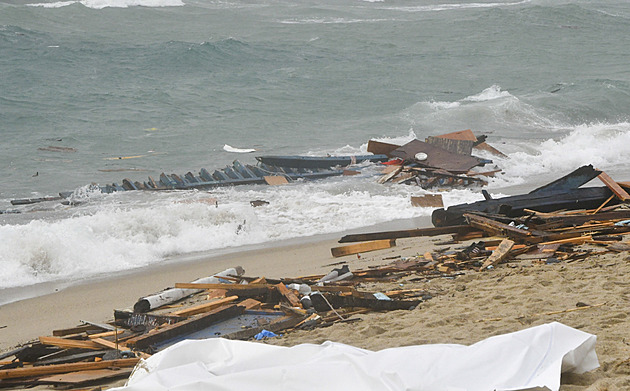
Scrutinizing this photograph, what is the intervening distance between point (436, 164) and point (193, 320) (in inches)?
382

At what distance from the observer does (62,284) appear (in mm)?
8805

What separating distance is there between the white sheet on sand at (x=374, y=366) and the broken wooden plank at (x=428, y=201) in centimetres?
Answer: 829

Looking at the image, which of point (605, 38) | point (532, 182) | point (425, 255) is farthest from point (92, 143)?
→ point (605, 38)

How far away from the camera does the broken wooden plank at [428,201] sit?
1207 cm

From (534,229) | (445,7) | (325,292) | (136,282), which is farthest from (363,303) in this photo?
(445,7)

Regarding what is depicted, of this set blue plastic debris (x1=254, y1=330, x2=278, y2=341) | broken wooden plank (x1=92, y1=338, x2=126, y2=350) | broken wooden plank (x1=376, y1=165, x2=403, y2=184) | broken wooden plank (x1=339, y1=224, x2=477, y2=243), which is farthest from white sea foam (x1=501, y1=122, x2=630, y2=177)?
broken wooden plank (x1=92, y1=338, x2=126, y2=350)

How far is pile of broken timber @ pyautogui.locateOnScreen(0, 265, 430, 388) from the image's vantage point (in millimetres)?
4828

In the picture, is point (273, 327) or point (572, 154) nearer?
point (273, 327)

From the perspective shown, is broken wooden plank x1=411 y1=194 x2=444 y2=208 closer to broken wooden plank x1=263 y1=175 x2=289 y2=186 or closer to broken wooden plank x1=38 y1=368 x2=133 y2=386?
broken wooden plank x1=263 y1=175 x2=289 y2=186

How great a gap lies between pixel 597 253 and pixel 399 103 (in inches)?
755

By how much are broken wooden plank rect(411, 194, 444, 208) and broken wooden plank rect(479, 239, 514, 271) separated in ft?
14.5

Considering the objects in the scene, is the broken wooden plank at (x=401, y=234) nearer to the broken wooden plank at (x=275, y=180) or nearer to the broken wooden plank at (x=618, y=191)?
the broken wooden plank at (x=618, y=191)

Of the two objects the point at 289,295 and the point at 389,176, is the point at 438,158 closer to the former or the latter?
the point at 389,176

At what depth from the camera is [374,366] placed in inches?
139
